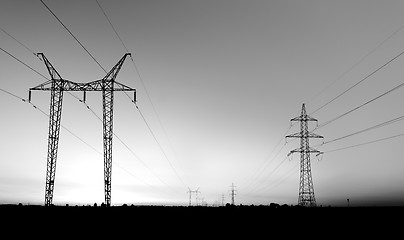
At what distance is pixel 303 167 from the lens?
194 ft
